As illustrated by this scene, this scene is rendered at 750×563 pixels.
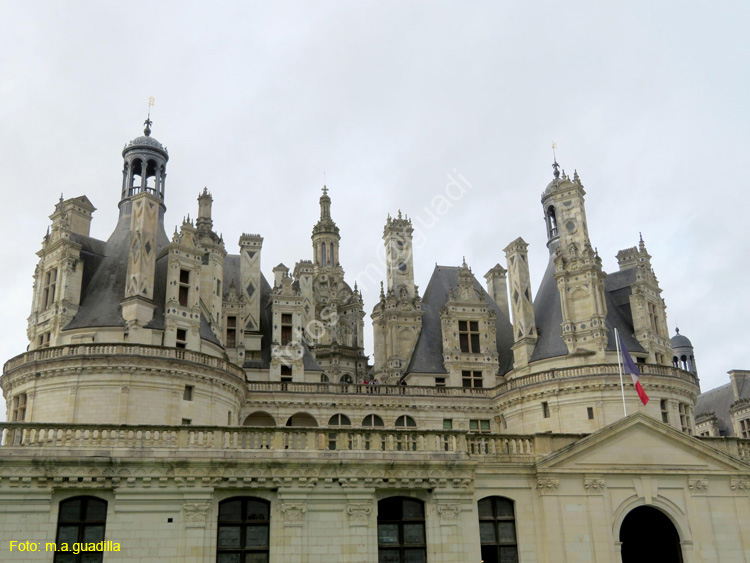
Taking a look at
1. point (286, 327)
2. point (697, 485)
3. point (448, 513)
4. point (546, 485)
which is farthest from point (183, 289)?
point (697, 485)

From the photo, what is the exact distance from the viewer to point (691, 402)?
39.9 meters

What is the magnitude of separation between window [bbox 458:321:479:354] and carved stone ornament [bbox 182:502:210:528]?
2732cm

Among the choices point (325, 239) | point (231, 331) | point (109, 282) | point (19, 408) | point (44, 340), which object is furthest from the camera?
point (325, 239)

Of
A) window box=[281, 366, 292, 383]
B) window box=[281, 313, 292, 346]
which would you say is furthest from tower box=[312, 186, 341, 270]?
window box=[281, 366, 292, 383]

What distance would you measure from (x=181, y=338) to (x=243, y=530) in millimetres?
16996

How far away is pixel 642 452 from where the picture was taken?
2198 cm

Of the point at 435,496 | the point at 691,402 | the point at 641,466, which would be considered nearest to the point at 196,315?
the point at 435,496

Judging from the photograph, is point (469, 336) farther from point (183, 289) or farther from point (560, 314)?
point (183, 289)

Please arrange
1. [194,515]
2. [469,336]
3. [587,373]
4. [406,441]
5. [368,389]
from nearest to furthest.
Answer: [194,515], [406,441], [587,373], [368,389], [469,336]

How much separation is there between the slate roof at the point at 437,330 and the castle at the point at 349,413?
0.50 feet

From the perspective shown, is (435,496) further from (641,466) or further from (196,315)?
(196,315)

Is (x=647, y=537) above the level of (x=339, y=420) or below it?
below

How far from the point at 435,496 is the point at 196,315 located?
18886 millimetres

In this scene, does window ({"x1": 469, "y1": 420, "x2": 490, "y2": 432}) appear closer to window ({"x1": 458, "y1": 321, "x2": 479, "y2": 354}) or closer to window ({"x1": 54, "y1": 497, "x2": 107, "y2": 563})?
window ({"x1": 458, "y1": 321, "x2": 479, "y2": 354})
